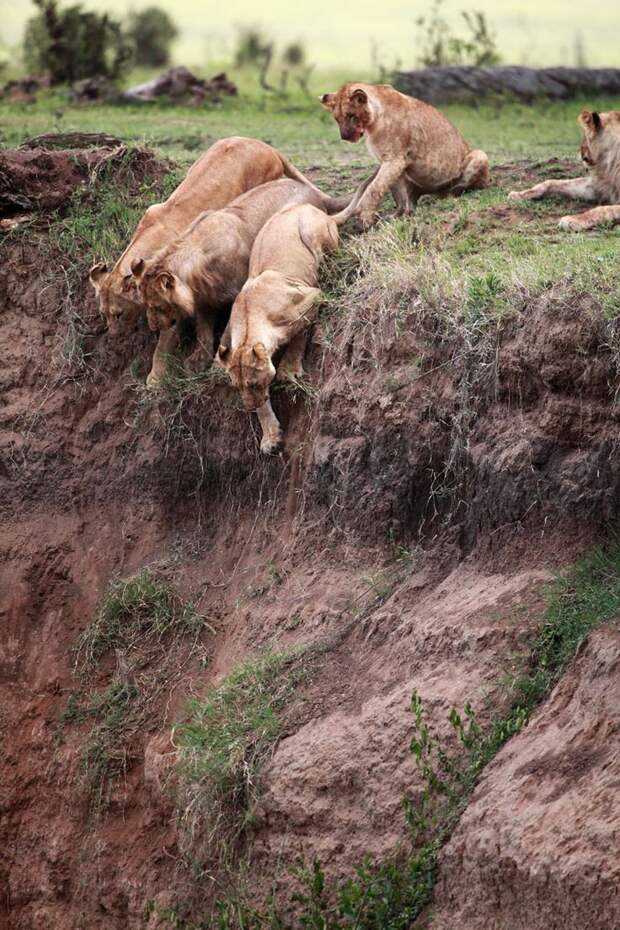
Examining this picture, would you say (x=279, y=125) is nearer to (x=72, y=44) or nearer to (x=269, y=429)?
(x=72, y=44)

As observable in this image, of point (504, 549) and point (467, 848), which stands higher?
point (504, 549)

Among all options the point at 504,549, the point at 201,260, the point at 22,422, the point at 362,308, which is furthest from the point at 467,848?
the point at 22,422

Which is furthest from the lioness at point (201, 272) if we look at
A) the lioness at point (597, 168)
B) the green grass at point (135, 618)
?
the lioness at point (597, 168)

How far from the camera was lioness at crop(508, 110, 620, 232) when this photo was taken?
10.6 metres

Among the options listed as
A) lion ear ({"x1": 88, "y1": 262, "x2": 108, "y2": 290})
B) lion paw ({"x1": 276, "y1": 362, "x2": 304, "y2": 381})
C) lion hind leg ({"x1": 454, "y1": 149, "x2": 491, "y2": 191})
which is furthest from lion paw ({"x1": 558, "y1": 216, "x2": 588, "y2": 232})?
lion ear ({"x1": 88, "y1": 262, "x2": 108, "y2": 290})

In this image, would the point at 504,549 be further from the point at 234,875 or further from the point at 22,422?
the point at 22,422

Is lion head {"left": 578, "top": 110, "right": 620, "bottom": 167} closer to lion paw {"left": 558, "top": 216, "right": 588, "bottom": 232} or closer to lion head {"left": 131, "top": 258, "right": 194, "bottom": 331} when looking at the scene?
lion paw {"left": 558, "top": 216, "right": 588, "bottom": 232}

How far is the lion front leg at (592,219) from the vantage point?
995 centimetres

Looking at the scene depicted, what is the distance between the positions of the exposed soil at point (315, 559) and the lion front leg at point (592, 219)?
1.95 meters

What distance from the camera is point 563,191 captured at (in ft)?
35.4

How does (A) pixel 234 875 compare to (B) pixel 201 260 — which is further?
(B) pixel 201 260

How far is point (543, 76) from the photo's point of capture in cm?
1988

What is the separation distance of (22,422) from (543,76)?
11669mm

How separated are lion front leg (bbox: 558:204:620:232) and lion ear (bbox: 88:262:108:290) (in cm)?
303
